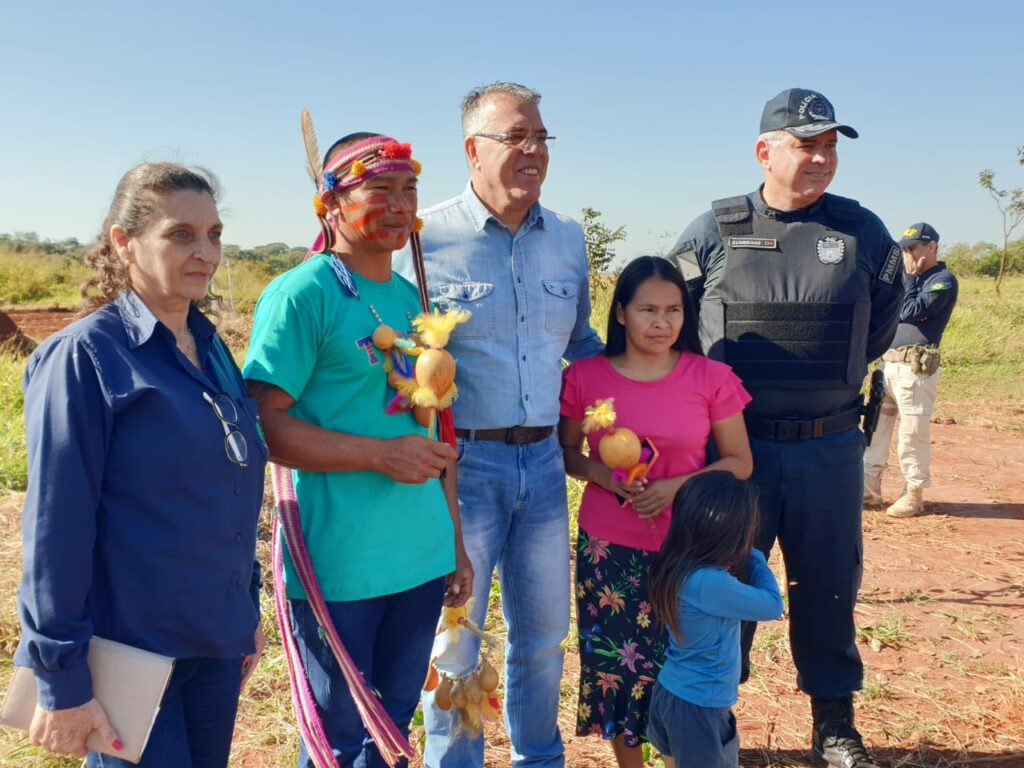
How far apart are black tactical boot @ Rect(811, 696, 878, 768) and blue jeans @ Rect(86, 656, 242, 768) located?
2304 mm

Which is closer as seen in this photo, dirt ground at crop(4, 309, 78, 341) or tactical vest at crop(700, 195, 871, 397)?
tactical vest at crop(700, 195, 871, 397)

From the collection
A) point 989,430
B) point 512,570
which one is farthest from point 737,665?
point 989,430

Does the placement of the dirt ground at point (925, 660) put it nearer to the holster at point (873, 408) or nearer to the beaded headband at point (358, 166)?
the holster at point (873, 408)

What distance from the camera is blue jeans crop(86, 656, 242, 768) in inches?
67.7

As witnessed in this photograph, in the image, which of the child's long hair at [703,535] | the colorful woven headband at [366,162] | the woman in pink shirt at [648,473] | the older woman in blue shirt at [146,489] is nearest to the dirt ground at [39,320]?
the woman in pink shirt at [648,473]

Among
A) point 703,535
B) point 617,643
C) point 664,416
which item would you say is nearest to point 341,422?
point 703,535

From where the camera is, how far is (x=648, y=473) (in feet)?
9.23

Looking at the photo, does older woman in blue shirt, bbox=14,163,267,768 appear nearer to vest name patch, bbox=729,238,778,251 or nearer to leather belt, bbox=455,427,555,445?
leather belt, bbox=455,427,555,445

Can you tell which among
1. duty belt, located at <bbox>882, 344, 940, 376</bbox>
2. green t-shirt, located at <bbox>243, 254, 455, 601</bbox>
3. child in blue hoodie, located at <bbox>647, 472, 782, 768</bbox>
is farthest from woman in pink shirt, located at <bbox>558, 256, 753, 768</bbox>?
duty belt, located at <bbox>882, 344, 940, 376</bbox>

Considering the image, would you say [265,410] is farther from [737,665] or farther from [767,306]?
[767,306]

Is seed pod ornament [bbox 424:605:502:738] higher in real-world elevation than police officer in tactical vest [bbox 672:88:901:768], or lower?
lower

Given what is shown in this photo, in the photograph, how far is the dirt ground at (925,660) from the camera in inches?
130

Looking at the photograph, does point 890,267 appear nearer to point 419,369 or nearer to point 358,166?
point 419,369

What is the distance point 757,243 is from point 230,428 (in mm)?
2148
